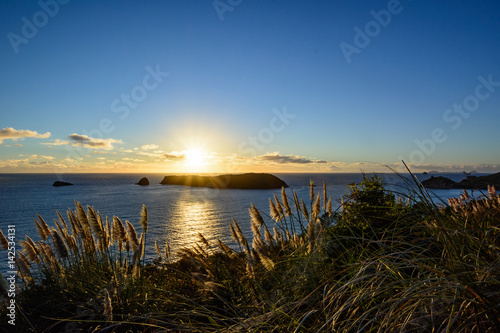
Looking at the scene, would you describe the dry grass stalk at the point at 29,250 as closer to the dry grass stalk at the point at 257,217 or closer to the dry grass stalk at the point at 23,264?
the dry grass stalk at the point at 23,264

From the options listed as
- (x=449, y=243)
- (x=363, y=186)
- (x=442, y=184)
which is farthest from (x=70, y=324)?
(x=442, y=184)

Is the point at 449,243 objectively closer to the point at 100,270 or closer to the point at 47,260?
the point at 100,270

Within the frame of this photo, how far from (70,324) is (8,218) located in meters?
41.5

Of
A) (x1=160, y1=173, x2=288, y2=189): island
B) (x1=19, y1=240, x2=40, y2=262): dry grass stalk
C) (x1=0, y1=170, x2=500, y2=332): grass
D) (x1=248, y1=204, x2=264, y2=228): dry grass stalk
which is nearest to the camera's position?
(x1=0, y1=170, x2=500, y2=332): grass

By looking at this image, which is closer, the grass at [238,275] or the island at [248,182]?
the grass at [238,275]

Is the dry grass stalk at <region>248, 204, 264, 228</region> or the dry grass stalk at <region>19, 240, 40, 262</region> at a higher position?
the dry grass stalk at <region>248, 204, 264, 228</region>

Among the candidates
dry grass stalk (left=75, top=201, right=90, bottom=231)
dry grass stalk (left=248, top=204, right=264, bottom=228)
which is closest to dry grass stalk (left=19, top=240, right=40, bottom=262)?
dry grass stalk (left=75, top=201, right=90, bottom=231)

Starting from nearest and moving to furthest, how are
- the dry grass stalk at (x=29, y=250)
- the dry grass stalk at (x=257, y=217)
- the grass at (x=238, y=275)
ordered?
the grass at (x=238, y=275) < the dry grass stalk at (x=257, y=217) < the dry grass stalk at (x=29, y=250)

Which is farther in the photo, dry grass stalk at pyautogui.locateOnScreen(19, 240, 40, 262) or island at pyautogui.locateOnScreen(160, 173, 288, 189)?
island at pyautogui.locateOnScreen(160, 173, 288, 189)

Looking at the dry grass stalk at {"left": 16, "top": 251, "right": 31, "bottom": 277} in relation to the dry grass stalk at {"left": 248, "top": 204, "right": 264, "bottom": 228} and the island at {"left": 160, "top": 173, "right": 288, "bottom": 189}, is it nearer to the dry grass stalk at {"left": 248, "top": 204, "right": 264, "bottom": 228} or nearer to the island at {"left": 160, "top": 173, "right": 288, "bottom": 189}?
the dry grass stalk at {"left": 248, "top": 204, "right": 264, "bottom": 228}

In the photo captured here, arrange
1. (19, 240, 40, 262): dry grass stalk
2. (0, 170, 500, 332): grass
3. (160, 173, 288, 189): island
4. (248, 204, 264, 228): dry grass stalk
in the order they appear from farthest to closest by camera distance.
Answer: (160, 173, 288, 189): island < (19, 240, 40, 262): dry grass stalk < (248, 204, 264, 228): dry grass stalk < (0, 170, 500, 332): grass

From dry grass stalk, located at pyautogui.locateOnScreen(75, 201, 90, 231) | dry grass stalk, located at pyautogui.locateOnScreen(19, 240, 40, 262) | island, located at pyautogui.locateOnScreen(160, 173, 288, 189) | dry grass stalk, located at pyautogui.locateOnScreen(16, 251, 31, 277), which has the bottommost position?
island, located at pyautogui.locateOnScreen(160, 173, 288, 189)

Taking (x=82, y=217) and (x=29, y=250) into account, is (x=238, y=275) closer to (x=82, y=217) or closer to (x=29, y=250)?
(x=82, y=217)

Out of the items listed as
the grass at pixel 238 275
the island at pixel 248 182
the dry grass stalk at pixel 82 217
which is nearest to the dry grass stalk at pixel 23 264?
the grass at pixel 238 275
